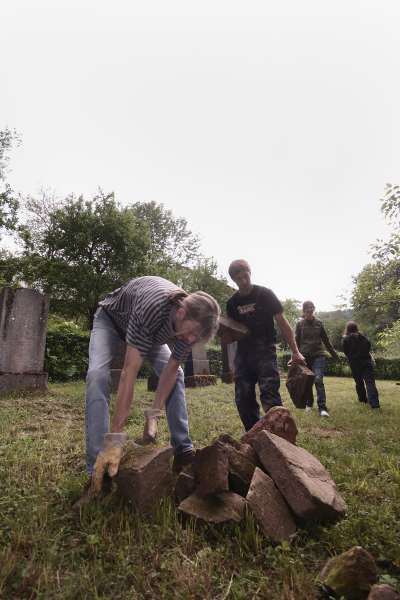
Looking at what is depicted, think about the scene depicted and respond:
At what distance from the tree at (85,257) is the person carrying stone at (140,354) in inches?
593

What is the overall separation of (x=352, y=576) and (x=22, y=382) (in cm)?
782

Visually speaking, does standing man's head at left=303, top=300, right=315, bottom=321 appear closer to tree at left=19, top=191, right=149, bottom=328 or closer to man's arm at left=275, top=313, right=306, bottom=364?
man's arm at left=275, top=313, right=306, bottom=364

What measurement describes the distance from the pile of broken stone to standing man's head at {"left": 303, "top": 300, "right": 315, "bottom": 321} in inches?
198

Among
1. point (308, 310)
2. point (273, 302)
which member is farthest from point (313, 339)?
point (273, 302)

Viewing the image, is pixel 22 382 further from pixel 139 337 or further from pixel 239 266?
pixel 139 337

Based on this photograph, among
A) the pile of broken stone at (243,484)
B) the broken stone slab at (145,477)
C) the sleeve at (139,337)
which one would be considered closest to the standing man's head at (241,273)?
the sleeve at (139,337)

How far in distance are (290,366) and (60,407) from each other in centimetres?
421

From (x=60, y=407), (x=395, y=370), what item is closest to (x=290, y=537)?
(x=60, y=407)

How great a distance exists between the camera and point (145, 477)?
2.52 metres

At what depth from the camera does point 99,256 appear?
61.9 ft

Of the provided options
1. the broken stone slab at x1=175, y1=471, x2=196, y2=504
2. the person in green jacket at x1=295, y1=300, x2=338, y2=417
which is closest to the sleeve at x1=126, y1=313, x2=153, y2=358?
the broken stone slab at x1=175, y1=471, x2=196, y2=504

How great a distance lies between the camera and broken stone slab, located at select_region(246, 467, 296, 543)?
2.30 metres

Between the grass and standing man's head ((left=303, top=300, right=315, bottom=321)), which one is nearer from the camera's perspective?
the grass

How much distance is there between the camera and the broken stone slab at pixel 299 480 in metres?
2.41
